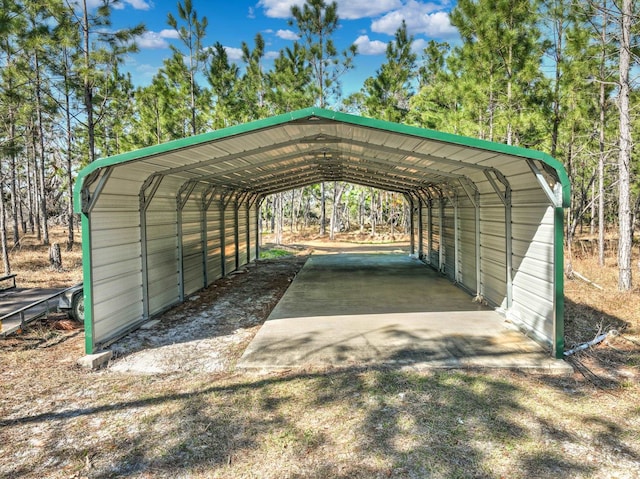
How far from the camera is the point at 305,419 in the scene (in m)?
3.77

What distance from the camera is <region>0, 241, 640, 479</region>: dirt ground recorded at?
309 cm

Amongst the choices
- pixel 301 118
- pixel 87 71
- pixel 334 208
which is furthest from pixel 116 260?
pixel 334 208

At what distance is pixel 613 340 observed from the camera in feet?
18.5

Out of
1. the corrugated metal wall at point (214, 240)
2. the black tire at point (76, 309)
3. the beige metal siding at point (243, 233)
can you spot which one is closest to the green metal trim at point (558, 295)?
the black tire at point (76, 309)

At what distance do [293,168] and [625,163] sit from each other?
7.26m

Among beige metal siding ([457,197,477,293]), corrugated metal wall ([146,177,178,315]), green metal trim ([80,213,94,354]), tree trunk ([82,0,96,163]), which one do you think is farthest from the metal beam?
beige metal siding ([457,197,477,293])

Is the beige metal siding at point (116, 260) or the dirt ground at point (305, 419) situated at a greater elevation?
the beige metal siding at point (116, 260)

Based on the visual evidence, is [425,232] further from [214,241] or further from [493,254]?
[214,241]

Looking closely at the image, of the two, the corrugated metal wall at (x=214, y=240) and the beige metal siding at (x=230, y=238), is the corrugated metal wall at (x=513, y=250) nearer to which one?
the corrugated metal wall at (x=214, y=240)

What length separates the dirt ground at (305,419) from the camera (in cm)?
309

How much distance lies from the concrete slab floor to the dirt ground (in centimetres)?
31

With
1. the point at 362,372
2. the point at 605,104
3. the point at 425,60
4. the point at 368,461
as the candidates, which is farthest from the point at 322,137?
the point at 425,60

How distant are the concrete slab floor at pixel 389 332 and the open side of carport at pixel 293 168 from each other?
1.44 ft

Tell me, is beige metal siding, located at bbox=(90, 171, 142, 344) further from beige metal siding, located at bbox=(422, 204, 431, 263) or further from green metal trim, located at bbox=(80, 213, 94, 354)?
beige metal siding, located at bbox=(422, 204, 431, 263)
